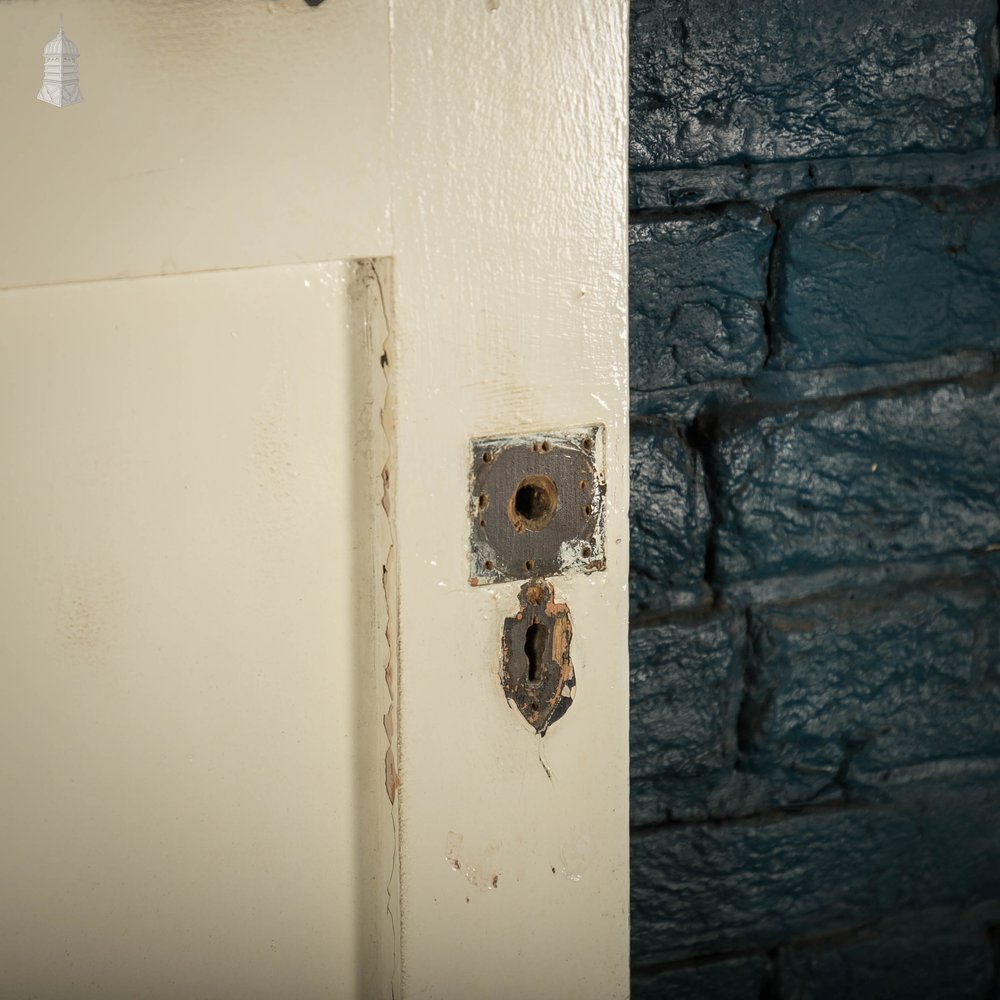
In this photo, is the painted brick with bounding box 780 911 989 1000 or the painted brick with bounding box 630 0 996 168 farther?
the painted brick with bounding box 780 911 989 1000

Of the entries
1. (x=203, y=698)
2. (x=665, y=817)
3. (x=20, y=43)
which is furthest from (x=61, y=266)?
(x=665, y=817)

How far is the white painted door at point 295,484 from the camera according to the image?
758 millimetres

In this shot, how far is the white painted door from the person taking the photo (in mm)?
758

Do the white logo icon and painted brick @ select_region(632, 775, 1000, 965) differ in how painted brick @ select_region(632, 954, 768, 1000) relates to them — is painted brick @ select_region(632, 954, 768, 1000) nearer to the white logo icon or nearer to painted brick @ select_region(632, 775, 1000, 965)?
painted brick @ select_region(632, 775, 1000, 965)

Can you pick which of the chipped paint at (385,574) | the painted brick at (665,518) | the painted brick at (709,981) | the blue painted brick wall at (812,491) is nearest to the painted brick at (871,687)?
the blue painted brick wall at (812,491)

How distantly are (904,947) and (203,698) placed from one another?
1.09m

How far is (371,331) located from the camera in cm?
80

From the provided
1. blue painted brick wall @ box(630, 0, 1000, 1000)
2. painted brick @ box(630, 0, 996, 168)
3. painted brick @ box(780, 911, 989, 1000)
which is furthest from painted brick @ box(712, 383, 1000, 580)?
painted brick @ box(780, 911, 989, 1000)

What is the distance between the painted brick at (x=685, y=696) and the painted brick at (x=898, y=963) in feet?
0.97

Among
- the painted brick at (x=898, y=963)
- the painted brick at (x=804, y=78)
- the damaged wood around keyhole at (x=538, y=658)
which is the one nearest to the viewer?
the damaged wood around keyhole at (x=538, y=658)

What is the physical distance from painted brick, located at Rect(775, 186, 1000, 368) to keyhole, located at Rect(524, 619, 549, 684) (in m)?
0.63

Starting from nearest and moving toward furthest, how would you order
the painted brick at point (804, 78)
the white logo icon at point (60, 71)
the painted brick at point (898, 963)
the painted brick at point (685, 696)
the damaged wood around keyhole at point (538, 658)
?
the white logo icon at point (60, 71) < the damaged wood around keyhole at point (538, 658) < the painted brick at point (804, 78) < the painted brick at point (685, 696) < the painted brick at point (898, 963)

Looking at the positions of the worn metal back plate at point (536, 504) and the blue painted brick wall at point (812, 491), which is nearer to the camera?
the worn metal back plate at point (536, 504)

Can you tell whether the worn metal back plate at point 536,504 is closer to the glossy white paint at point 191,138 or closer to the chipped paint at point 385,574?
the chipped paint at point 385,574
